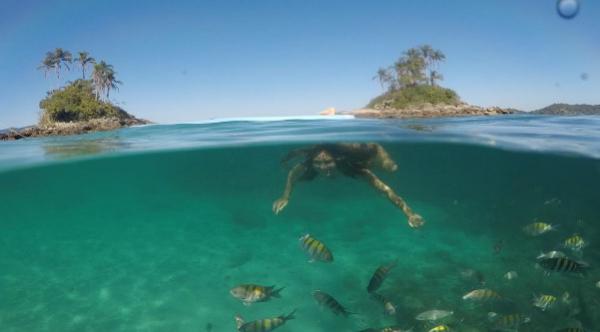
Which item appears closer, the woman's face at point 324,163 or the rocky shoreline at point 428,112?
the woman's face at point 324,163

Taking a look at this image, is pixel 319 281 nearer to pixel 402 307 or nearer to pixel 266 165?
pixel 402 307

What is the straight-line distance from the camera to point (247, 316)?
37.5 ft

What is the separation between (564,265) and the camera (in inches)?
259

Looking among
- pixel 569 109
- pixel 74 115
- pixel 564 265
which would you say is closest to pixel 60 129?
pixel 74 115

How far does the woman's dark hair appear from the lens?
13.8 m

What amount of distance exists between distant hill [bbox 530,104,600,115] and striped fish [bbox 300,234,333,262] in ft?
75.6

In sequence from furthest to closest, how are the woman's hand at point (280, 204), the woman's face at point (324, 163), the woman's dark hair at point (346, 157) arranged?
the woman's face at point (324, 163) < the woman's dark hair at point (346, 157) < the woman's hand at point (280, 204)

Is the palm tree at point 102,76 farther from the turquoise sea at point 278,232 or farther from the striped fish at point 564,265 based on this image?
the striped fish at point 564,265

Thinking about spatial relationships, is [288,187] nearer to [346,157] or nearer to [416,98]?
[346,157]

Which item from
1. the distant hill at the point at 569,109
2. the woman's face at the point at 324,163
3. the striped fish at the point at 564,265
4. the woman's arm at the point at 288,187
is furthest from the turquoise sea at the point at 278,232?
the distant hill at the point at 569,109

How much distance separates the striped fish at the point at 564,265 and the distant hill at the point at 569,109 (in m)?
20.4

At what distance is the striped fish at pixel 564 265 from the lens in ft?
21.5

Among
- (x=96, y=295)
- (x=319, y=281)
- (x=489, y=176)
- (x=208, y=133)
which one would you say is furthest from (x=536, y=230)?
(x=489, y=176)

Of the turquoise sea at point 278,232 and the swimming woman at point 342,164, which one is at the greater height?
the swimming woman at point 342,164
